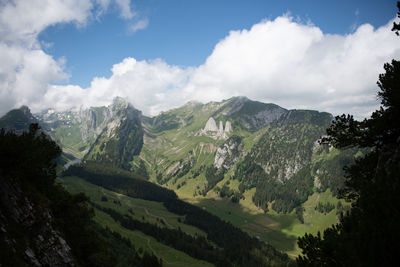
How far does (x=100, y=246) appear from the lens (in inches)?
1769

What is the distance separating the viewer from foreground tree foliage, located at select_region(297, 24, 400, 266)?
13.1 m

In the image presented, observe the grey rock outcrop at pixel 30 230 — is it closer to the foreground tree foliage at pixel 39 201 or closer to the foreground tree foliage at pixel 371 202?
the foreground tree foliage at pixel 39 201

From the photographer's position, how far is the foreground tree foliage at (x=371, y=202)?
13.1 meters

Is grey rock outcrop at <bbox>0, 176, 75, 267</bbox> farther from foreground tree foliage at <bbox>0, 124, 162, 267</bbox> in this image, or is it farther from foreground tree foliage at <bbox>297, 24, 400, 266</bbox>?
foreground tree foliage at <bbox>297, 24, 400, 266</bbox>

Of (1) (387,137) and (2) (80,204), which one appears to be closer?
(1) (387,137)

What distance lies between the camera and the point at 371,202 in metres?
15.3

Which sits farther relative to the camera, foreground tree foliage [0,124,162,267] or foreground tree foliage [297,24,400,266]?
foreground tree foliage [0,124,162,267]

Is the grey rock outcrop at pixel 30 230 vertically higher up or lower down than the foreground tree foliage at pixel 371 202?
lower down

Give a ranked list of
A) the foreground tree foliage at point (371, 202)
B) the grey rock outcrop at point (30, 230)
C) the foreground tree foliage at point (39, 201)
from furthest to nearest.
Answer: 1. the foreground tree foliage at point (39, 201)
2. the grey rock outcrop at point (30, 230)
3. the foreground tree foliage at point (371, 202)

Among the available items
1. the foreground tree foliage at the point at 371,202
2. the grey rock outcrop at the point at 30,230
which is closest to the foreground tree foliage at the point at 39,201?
the grey rock outcrop at the point at 30,230

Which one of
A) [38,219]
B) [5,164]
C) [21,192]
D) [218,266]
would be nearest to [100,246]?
[38,219]

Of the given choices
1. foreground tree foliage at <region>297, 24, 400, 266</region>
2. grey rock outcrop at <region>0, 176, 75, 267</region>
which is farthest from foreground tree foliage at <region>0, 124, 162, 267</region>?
foreground tree foliage at <region>297, 24, 400, 266</region>

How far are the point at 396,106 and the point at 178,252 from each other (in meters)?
156

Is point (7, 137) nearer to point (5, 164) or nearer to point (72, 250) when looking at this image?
point (5, 164)
